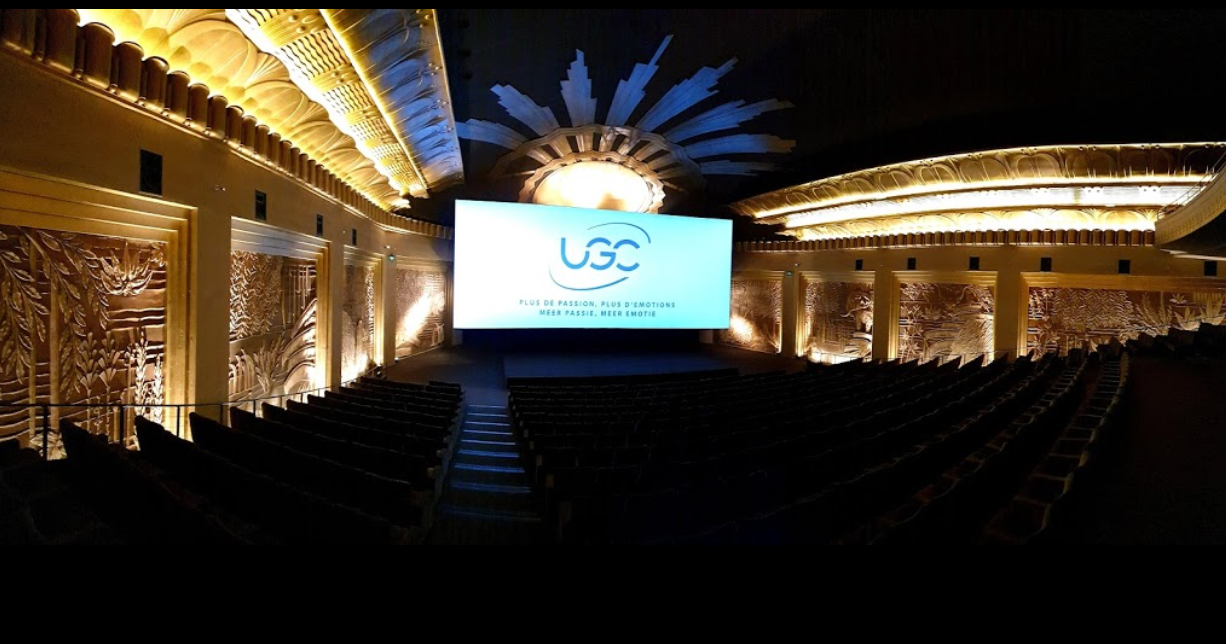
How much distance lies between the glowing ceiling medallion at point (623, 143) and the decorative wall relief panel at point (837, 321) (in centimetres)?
441

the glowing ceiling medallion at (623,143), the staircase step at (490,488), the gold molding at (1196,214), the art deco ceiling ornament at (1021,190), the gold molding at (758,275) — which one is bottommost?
the staircase step at (490,488)

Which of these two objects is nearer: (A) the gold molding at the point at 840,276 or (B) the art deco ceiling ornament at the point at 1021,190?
(B) the art deco ceiling ornament at the point at 1021,190

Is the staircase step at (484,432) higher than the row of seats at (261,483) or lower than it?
lower

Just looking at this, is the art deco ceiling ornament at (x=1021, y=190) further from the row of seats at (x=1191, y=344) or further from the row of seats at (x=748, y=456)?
the row of seats at (x=748, y=456)

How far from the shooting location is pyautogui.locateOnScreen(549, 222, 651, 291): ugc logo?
11688 millimetres

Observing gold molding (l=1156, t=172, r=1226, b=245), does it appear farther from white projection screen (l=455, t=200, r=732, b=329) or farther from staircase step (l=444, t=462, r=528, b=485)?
staircase step (l=444, t=462, r=528, b=485)

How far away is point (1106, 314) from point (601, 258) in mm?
11707

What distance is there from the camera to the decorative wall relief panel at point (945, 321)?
11.0 meters

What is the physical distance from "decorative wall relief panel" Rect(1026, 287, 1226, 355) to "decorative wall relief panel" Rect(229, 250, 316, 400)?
15.3 meters

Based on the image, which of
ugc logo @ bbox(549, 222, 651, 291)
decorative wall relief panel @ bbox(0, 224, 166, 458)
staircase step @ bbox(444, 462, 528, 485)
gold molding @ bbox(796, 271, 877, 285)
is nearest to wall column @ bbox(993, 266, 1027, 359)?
gold molding @ bbox(796, 271, 877, 285)

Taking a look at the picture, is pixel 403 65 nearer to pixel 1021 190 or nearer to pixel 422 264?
pixel 422 264

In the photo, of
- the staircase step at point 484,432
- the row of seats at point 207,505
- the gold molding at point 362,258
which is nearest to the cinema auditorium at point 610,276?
the row of seats at point 207,505

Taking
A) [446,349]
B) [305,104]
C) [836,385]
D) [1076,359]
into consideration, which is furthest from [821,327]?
[305,104]

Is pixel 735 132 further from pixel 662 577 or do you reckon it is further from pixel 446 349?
pixel 662 577
